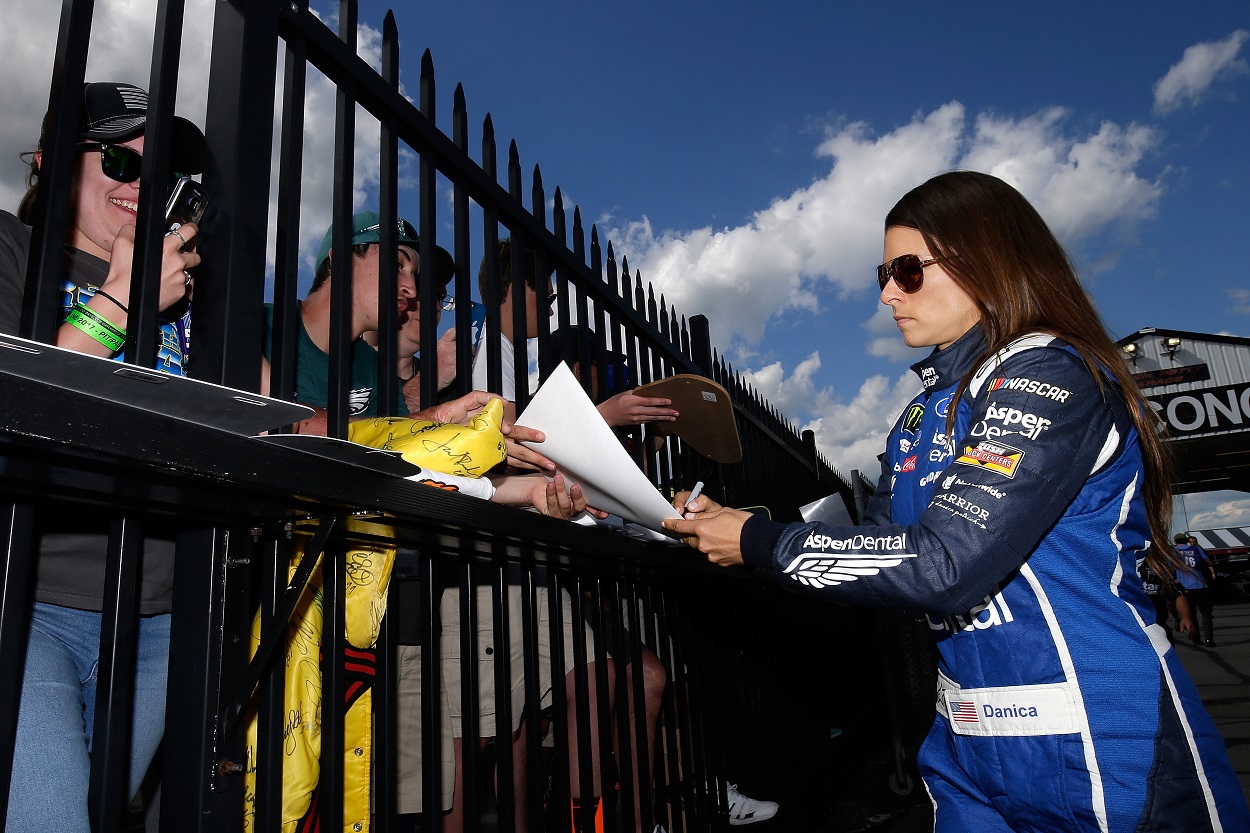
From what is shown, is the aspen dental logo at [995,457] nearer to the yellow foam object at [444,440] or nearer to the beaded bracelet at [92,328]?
the yellow foam object at [444,440]

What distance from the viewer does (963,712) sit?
1.60m

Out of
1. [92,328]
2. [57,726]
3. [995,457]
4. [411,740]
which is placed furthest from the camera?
[411,740]

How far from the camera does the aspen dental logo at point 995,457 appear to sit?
143 cm

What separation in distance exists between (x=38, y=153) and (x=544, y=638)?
6.56ft

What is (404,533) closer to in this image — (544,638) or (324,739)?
(324,739)

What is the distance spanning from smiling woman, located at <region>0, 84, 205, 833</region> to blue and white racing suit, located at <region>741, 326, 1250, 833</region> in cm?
124

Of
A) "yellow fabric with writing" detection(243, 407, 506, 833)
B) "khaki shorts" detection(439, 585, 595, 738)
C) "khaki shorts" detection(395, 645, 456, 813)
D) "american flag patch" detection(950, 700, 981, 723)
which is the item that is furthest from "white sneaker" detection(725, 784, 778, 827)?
"yellow fabric with writing" detection(243, 407, 506, 833)

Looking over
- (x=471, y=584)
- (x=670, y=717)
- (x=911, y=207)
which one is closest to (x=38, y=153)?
(x=471, y=584)

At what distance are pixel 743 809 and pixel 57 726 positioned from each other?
8.66ft

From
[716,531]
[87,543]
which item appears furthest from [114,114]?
[716,531]

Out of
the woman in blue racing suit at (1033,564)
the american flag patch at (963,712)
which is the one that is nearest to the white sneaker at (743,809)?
the woman in blue racing suit at (1033,564)

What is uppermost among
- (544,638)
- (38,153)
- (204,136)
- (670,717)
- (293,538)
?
(38,153)

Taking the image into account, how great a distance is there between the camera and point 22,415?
73 cm

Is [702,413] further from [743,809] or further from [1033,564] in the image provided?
[743,809]
